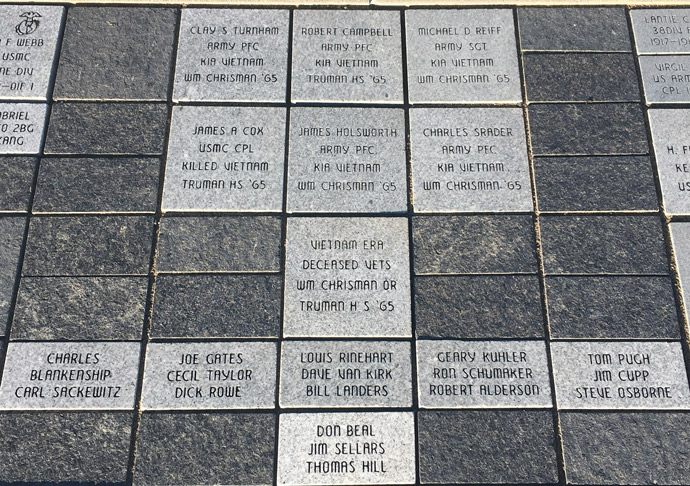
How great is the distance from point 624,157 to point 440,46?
196 centimetres

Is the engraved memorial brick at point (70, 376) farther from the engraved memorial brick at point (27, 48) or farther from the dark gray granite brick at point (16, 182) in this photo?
the engraved memorial brick at point (27, 48)

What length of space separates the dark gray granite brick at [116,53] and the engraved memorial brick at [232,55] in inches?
6.8

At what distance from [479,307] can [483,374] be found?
1.75 ft

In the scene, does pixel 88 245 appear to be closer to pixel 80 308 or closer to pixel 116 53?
pixel 80 308

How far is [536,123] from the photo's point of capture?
185 inches

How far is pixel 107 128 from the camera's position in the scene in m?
4.68

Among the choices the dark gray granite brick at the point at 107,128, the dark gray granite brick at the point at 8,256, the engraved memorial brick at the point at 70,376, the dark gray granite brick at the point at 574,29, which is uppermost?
the dark gray granite brick at the point at 574,29

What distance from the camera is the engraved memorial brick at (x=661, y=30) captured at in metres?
4.98

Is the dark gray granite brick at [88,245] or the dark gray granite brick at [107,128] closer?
the dark gray granite brick at [88,245]

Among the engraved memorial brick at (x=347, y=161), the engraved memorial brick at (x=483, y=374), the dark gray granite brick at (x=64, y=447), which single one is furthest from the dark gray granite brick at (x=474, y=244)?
the dark gray granite brick at (x=64, y=447)

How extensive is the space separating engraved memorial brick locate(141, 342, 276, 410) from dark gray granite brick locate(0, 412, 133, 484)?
0.33m

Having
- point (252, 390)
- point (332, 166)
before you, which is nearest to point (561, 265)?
point (332, 166)

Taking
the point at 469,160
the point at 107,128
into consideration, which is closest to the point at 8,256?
the point at 107,128

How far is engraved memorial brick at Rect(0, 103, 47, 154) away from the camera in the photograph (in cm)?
463
